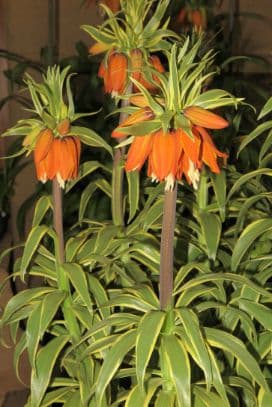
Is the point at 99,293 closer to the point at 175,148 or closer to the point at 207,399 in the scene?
the point at 207,399

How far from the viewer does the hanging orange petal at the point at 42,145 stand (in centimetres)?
85

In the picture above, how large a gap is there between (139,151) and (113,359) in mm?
240

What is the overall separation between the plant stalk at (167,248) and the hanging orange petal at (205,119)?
0.08 metres

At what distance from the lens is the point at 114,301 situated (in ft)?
2.81

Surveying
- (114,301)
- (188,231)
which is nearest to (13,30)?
(188,231)

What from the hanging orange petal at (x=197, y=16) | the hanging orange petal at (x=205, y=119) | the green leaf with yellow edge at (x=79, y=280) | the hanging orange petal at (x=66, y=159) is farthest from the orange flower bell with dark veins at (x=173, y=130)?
the hanging orange petal at (x=197, y=16)

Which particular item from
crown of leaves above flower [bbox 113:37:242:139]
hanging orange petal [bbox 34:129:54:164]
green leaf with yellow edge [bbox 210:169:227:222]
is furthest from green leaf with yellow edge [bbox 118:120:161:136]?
green leaf with yellow edge [bbox 210:169:227:222]

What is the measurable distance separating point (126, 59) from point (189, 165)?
37cm

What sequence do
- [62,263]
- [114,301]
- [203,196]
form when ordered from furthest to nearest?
[203,196] → [62,263] → [114,301]

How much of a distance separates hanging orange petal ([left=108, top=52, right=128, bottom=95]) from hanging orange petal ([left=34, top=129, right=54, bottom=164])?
216 millimetres

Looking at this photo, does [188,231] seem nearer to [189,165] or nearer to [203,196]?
[203,196]

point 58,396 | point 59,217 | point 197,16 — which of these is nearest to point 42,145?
point 59,217

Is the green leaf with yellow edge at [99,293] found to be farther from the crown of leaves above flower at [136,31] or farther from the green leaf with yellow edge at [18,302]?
the crown of leaves above flower at [136,31]

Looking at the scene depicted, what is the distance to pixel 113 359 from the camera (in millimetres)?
785
